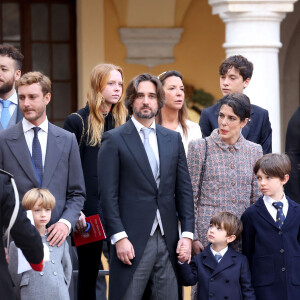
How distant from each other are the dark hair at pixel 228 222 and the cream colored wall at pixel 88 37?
678 cm

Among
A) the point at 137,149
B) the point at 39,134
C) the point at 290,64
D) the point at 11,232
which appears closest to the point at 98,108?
the point at 39,134

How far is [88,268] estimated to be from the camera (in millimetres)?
6371

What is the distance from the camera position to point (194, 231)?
5.73 m

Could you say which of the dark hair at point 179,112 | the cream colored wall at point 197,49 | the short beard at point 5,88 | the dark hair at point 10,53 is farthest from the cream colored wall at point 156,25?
the short beard at point 5,88

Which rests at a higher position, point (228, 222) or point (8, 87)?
point (8, 87)

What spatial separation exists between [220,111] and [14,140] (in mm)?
1251

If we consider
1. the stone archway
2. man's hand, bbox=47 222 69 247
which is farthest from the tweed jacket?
the stone archway

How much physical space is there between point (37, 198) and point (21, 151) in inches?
13.8

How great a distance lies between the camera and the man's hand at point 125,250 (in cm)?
534

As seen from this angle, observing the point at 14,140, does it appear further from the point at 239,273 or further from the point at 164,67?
the point at 164,67

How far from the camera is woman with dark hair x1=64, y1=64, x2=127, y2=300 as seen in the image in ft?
20.6

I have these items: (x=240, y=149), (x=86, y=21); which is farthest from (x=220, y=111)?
(x=86, y=21)

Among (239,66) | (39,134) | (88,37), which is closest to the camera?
(39,134)

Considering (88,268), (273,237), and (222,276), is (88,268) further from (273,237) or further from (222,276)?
(273,237)
